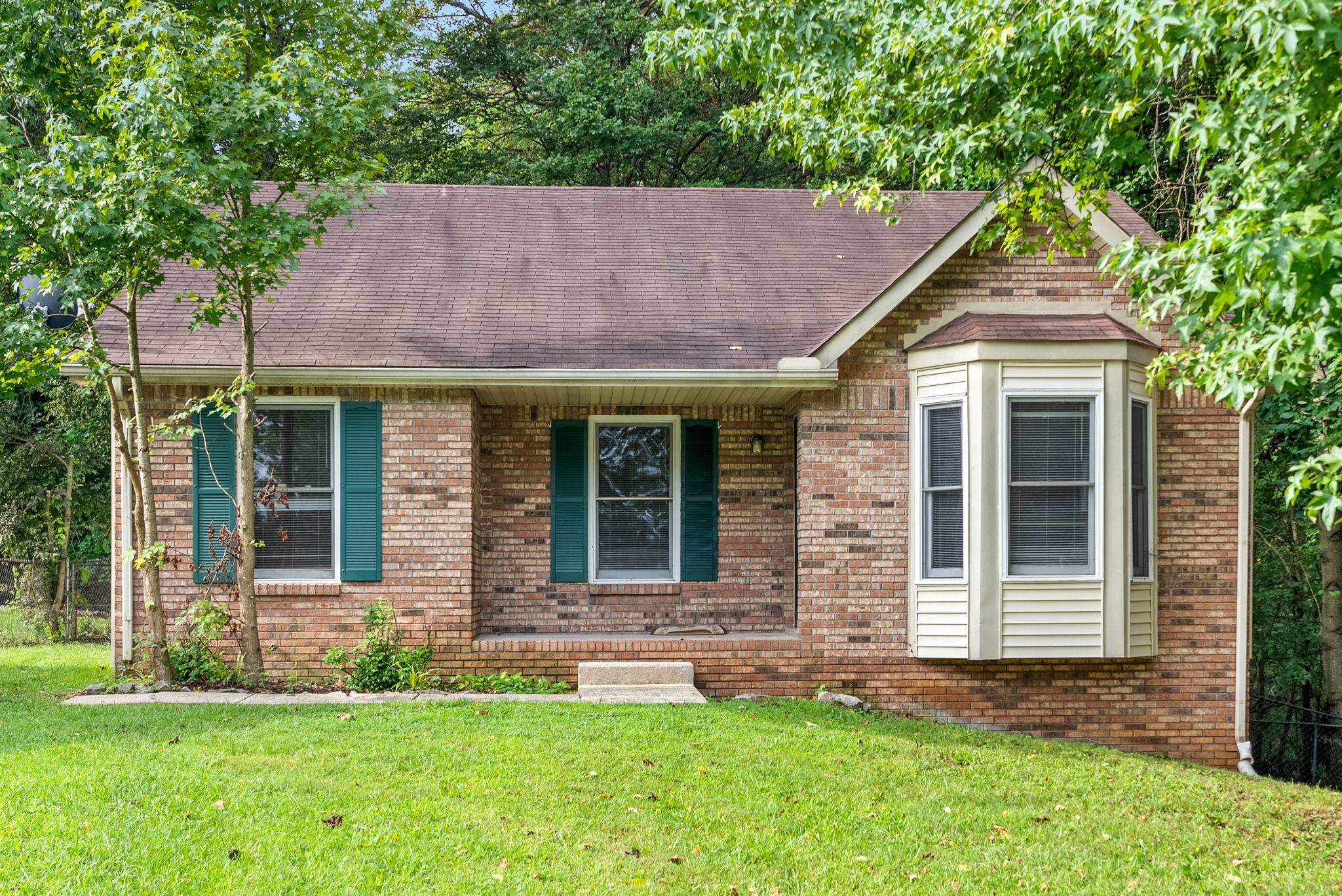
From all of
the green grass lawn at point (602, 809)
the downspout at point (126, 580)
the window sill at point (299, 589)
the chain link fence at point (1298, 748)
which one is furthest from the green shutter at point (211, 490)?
the chain link fence at point (1298, 748)

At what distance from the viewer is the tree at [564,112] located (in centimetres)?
1953

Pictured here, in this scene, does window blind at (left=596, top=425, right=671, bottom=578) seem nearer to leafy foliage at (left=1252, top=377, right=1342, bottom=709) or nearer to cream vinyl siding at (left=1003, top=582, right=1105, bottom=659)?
cream vinyl siding at (left=1003, top=582, right=1105, bottom=659)

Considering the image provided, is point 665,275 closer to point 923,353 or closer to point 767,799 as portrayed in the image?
point 923,353

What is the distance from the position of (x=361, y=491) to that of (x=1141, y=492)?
702cm

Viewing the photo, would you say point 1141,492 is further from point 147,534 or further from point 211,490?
point 147,534

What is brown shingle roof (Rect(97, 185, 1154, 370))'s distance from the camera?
941 cm

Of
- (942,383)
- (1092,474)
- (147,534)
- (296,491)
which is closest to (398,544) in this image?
(296,491)

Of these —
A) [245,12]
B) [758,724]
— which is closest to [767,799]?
[758,724]

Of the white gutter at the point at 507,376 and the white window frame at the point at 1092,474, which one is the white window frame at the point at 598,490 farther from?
the white window frame at the point at 1092,474

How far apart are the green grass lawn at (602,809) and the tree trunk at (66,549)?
9.05 m

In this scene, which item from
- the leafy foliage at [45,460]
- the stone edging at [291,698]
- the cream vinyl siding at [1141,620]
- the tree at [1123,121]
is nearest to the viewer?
the tree at [1123,121]

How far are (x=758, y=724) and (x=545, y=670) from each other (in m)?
2.39

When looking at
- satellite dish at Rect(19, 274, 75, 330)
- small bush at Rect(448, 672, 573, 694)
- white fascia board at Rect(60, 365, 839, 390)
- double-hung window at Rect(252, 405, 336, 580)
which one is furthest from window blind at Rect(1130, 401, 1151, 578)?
satellite dish at Rect(19, 274, 75, 330)

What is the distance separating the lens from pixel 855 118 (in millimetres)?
7816
